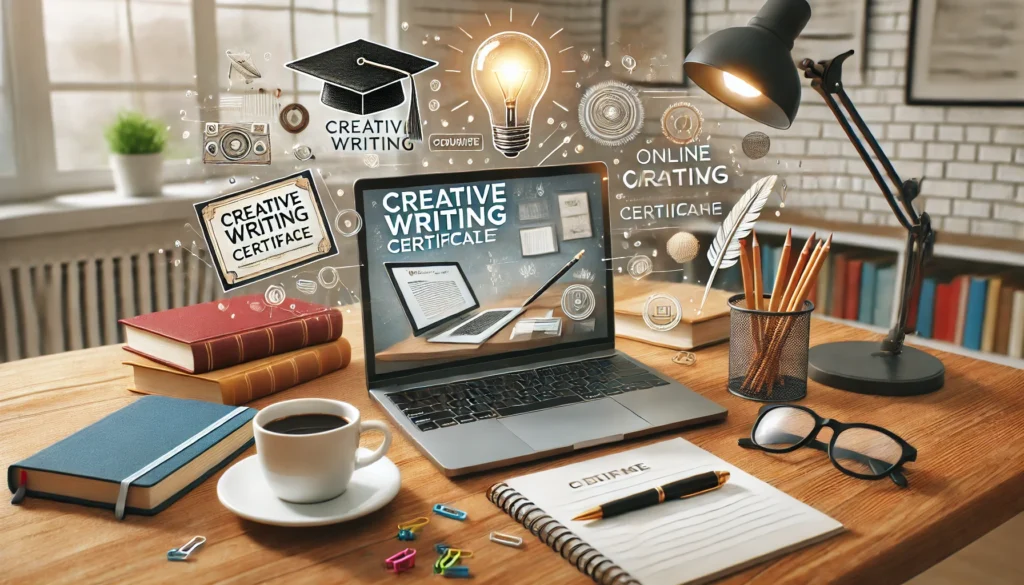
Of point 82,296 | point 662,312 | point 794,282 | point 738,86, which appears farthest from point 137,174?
point 794,282

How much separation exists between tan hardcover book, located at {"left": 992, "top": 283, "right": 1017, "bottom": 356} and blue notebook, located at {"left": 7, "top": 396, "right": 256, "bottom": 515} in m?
2.28

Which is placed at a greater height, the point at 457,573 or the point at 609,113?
the point at 609,113

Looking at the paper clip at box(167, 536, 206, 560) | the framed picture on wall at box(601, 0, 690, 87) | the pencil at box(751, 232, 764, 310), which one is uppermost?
the framed picture on wall at box(601, 0, 690, 87)

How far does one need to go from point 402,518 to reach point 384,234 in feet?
Answer: 1.33

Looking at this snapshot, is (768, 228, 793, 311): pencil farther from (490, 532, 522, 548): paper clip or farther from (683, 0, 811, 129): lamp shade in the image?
(490, 532, 522, 548): paper clip

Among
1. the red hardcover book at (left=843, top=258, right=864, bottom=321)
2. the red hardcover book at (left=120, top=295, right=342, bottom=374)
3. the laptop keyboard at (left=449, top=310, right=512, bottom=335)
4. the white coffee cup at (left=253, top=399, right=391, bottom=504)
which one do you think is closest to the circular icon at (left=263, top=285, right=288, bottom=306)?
the red hardcover book at (left=120, top=295, right=342, bottom=374)

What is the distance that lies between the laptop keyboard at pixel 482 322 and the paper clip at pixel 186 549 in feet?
1.47

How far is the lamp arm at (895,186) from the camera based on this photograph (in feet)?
3.69

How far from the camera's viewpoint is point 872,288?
8.86ft

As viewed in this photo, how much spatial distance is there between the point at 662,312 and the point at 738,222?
0.58 feet

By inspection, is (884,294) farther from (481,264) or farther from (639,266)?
(481,264)

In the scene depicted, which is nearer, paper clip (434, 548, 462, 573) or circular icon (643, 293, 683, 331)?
paper clip (434, 548, 462, 573)

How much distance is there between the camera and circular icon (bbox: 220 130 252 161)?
1.05 meters

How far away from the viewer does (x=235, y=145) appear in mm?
1054
